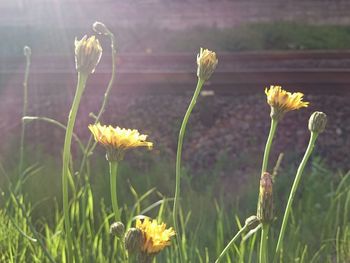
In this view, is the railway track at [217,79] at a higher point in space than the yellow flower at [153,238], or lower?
lower

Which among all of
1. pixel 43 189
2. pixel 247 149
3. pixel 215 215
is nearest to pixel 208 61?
pixel 215 215

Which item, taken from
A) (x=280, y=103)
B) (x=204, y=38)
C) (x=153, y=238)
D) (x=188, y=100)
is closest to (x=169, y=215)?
(x=280, y=103)

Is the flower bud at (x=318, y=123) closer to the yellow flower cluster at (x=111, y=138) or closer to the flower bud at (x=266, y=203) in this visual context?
the flower bud at (x=266, y=203)

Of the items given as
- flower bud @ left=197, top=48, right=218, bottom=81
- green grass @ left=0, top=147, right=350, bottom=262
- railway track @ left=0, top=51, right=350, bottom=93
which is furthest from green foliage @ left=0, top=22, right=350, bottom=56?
flower bud @ left=197, top=48, right=218, bottom=81

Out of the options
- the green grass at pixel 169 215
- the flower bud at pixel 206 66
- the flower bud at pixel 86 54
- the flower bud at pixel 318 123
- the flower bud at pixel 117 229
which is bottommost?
the green grass at pixel 169 215

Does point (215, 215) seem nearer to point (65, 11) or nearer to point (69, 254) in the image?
point (69, 254)

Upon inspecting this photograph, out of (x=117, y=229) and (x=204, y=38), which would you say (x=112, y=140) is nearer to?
(x=117, y=229)

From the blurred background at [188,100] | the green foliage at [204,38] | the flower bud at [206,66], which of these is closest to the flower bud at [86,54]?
the flower bud at [206,66]
